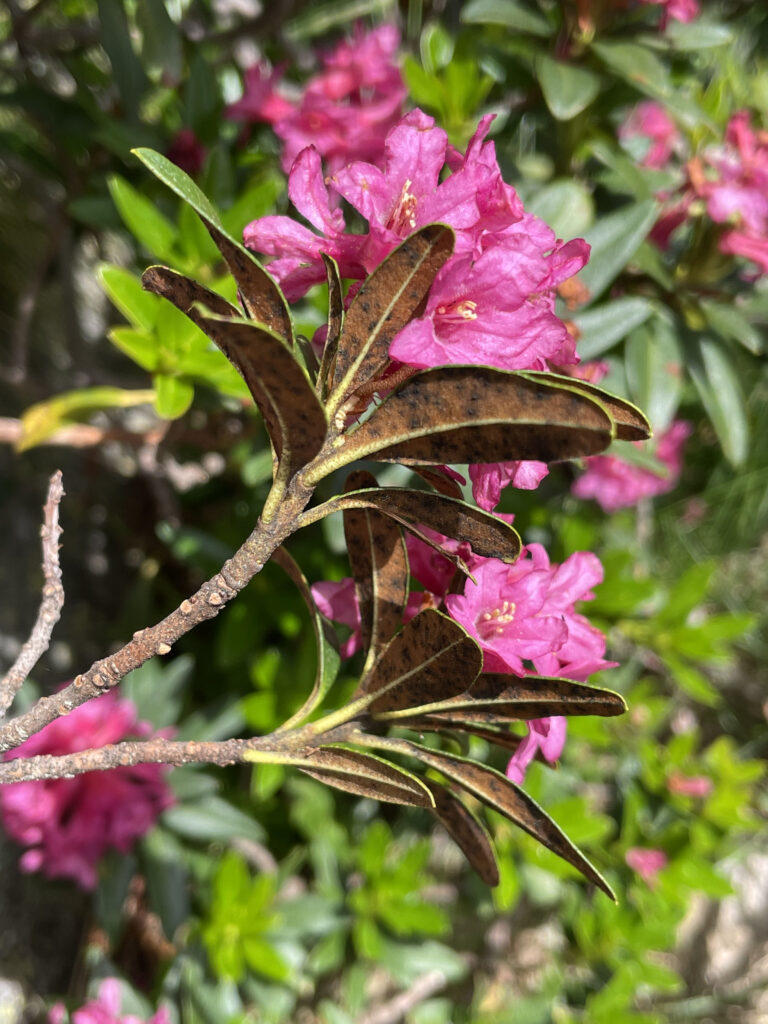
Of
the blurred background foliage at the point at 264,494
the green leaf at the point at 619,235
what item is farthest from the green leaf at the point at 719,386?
the green leaf at the point at 619,235

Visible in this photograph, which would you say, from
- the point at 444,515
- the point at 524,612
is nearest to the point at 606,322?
the point at 524,612

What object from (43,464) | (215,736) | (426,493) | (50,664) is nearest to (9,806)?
(215,736)

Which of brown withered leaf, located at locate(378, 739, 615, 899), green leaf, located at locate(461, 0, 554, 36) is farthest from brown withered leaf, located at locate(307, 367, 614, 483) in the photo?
green leaf, located at locate(461, 0, 554, 36)

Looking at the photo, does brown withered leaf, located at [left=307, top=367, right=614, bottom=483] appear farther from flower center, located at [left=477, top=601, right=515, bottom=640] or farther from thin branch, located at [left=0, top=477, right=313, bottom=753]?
flower center, located at [left=477, top=601, right=515, bottom=640]

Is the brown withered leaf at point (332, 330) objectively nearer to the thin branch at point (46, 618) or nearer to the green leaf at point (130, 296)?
the thin branch at point (46, 618)

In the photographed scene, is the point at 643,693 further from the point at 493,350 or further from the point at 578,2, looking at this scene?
the point at 493,350

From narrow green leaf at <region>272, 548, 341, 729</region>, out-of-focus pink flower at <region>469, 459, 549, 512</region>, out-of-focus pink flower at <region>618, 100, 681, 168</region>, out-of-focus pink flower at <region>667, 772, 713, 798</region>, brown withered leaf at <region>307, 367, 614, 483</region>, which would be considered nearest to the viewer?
brown withered leaf at <region>307, 367, 614, 483</region>
